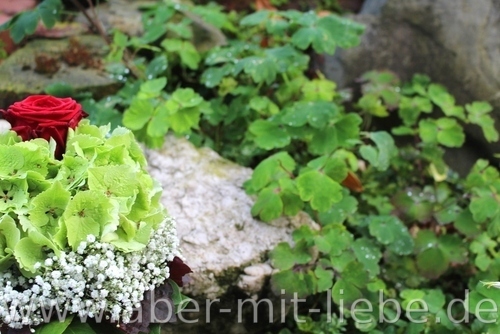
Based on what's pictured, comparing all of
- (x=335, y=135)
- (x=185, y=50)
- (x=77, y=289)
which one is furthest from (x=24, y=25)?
(x=77, y=289)

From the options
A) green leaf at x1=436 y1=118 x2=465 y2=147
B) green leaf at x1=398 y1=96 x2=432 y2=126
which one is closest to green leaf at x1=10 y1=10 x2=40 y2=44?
green leaf at x1=398 y1=96 x2=432 y2=126

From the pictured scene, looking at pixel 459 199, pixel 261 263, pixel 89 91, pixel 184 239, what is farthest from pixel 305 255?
pixel 89 91

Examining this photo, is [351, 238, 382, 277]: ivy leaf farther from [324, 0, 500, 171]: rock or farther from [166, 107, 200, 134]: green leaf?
[324, 0, 500, 171]: rock

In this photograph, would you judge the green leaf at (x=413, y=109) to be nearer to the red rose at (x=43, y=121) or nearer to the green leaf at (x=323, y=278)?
the green leaf at (x=323, y=278)

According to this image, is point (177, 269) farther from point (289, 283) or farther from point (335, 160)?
point (335, 160)

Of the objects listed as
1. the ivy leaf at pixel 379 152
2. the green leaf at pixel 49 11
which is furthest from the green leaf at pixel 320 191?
the green leaf at pixel 49 11

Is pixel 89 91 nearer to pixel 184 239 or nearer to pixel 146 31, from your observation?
pixel 146 31

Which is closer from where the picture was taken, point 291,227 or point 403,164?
point 291,227
